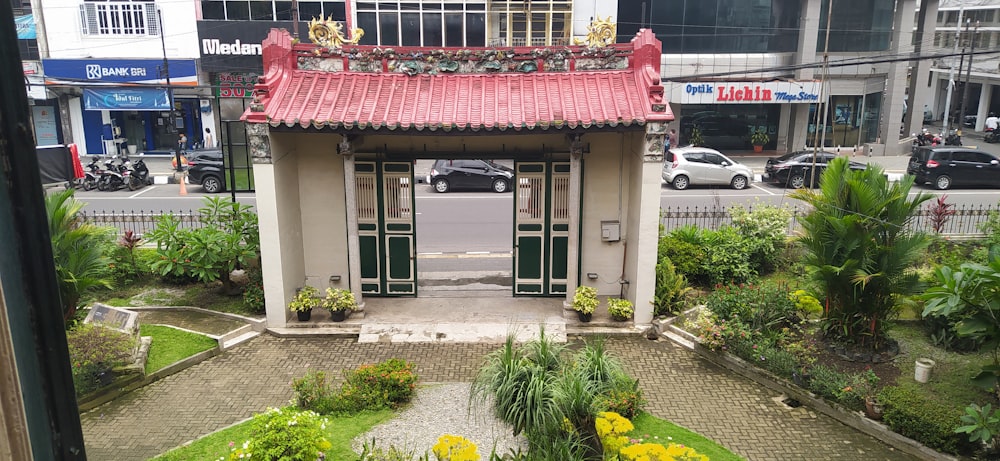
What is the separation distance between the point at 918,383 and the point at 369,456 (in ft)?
24.3

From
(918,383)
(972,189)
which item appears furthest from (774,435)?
(972,189)

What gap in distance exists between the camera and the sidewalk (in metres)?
8.81

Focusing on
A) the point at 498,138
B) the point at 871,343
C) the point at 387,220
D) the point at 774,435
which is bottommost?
the point at 774,435

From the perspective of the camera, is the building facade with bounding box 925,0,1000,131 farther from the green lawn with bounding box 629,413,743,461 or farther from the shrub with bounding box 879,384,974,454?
the green lawn with bounding box 629,413,743,461

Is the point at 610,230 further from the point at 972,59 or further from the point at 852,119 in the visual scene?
the point at 972,59

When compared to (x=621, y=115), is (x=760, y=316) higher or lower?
lower

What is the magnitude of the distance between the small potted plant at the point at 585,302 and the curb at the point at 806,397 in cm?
128

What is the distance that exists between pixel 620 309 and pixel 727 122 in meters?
24.4

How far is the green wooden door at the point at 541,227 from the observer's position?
42.4ft

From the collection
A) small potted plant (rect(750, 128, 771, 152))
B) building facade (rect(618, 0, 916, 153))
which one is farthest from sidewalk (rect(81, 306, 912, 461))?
small potted plant (rect(750, 128, 771, 152))

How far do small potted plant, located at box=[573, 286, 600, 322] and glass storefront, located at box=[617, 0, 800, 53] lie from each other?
2178cm

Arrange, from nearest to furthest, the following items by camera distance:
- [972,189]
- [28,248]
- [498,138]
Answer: [28,248]
[498,138]
[972,189]

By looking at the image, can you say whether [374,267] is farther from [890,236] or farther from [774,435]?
[890,236]

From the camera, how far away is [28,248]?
179 cm
